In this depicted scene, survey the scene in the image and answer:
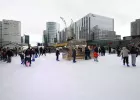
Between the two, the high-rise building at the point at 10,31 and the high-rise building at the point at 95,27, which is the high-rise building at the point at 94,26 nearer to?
the high-rise building at the point at 95,27

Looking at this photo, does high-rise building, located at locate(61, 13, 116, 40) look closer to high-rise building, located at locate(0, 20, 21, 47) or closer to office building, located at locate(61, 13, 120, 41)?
office building, located at locate(61, 13, 120, 41)

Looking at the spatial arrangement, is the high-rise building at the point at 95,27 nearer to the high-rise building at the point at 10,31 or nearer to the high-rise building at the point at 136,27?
the high-rise building at the point at 136,27

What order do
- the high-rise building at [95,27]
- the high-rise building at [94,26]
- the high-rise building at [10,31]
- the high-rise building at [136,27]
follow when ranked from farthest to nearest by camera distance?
the high-rise building at [10,31]
the high-rise building at [136,27]
the high-rise building at [94,26]
the high-rise building at [95,27]

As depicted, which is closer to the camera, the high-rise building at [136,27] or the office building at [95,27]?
the office building at [95,27]

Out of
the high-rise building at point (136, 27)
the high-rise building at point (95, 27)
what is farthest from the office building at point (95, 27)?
the high-rise building at point (136, 27)

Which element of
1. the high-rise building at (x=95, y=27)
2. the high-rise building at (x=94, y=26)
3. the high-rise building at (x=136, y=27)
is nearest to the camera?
the high-rise building at (x=95, y=27)

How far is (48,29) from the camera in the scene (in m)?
136

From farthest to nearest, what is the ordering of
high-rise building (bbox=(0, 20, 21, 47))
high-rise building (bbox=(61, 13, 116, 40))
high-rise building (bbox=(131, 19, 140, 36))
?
high-rise building (bbox=(0, 20, 21, 47))
high-rise building (bbox=(131, 19, 140, 36))
high-rise building (bbox=(61, 13, 116, 40))

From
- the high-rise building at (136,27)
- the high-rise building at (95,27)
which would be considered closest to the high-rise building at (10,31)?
the high-rise building at (95,27)

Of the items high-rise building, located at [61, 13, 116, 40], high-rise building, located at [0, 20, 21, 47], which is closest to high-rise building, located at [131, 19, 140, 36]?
high-rise building, located at [61, 13, 116, 40]

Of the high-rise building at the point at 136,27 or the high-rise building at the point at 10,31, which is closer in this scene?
the high-rise building at the point at 136,27

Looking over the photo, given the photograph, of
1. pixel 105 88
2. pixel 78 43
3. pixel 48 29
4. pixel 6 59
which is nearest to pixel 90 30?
pixel 48 29

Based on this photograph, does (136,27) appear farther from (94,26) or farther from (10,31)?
(10,31)

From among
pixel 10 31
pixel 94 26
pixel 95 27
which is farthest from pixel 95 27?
pixel 10 31
